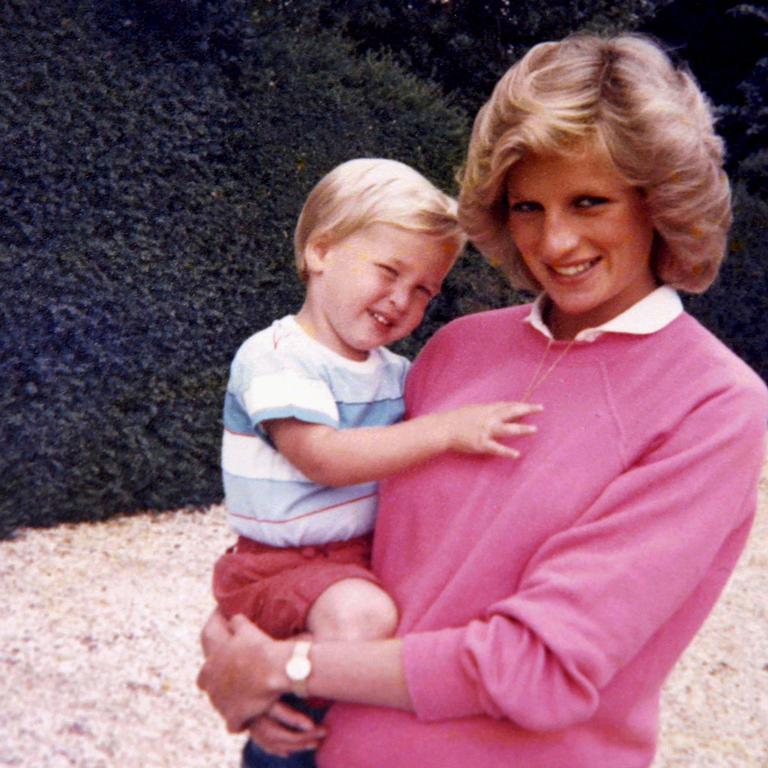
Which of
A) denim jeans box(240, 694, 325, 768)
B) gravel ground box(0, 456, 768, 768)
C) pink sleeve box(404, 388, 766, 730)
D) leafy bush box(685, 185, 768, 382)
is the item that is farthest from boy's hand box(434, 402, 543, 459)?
leafy bush box(685, 185, 768, 382)

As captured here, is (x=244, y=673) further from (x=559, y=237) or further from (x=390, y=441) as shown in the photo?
(x=559, y=237)

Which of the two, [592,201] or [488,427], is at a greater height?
[592,201]

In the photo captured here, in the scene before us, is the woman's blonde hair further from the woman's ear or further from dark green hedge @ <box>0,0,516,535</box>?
dark green hedge @ <box>0,0,516,535</box>

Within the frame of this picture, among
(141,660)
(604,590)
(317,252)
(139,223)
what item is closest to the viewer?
(604,590)

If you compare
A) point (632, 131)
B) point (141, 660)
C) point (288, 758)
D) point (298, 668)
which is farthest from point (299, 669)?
point (141, 660)

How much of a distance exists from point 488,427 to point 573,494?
0.62 ft

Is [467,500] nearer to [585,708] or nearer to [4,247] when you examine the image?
[585,708]

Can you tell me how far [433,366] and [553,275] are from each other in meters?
0.39

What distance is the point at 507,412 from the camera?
1.78 metres

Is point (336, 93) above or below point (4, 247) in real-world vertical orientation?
above

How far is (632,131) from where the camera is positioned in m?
1.73

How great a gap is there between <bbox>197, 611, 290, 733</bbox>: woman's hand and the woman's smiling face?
2.55 ft

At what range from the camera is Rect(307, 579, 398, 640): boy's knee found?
179cm

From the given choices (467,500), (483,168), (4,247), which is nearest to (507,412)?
(467,500)
